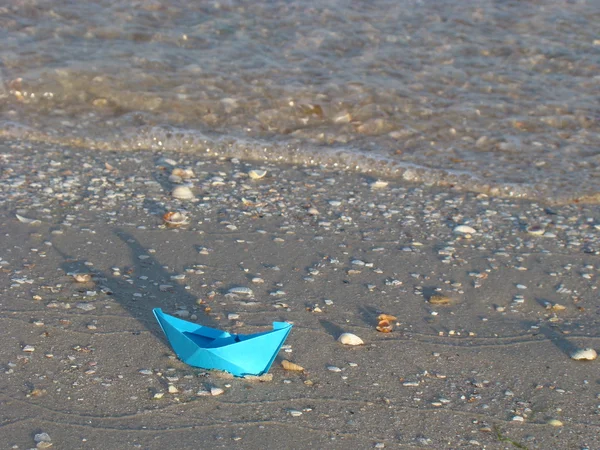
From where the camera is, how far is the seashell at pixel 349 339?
341 centimetres

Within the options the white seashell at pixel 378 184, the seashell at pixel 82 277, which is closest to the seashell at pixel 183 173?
the white seashell at pixel 378 184

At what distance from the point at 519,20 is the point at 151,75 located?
472 cm

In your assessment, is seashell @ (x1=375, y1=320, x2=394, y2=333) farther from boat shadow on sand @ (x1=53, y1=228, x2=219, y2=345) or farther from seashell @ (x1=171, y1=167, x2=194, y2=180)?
seashell @ (x1=171, y1=167, x2=194, y2=180)

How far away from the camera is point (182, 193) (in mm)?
4957

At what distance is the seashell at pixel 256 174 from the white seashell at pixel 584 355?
8.75 ft

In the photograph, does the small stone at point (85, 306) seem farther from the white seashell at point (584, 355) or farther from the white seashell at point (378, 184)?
the white seashell at point (378, 184)

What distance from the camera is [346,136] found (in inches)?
257

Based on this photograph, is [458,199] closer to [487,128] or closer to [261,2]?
[487,128]

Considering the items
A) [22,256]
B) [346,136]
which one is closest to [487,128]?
[346,136]

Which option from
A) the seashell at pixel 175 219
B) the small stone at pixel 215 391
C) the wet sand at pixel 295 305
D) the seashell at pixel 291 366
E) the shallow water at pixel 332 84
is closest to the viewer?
the wet sand at pixel 295 305

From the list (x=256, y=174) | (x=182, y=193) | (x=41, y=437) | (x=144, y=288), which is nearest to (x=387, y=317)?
(x=144, y=288)

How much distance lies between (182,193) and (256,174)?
703mm

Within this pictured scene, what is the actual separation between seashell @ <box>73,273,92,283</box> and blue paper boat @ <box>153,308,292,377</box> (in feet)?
2.74

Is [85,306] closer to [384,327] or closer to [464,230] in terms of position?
[384,327]
